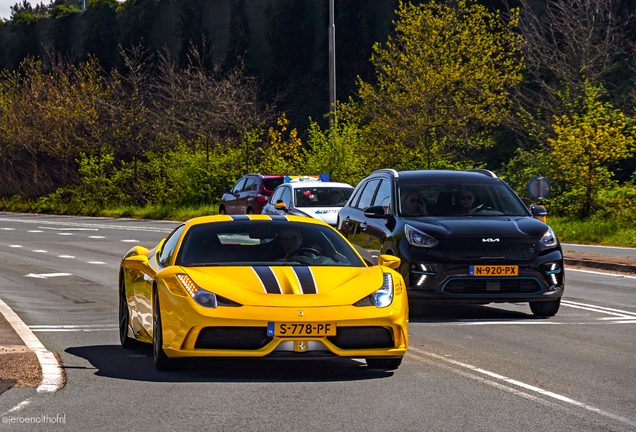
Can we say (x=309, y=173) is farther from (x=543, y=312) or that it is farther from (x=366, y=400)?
(x=366, y=400)

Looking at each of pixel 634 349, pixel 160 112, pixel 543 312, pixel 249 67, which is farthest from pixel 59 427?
pixel 249 67

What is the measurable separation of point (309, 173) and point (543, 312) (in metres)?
24.9

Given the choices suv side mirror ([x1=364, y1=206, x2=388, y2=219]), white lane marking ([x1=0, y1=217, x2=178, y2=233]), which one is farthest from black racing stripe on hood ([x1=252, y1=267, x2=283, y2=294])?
white lane marking ([x1=0, y1=217, x2=178, y2=233])

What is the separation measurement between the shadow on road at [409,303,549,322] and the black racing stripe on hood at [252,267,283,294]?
3671mm

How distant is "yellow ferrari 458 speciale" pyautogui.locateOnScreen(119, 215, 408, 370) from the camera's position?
23.3ft

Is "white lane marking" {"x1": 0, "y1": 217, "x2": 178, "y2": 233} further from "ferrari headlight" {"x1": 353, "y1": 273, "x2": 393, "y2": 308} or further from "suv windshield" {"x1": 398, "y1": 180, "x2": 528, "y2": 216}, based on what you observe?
"ferrari headlight" {"x1": 353, "y1": 273, "x2": 393, "y2": 308}

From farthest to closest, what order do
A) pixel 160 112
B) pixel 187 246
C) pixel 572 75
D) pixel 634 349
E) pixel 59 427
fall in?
1. pixel 160 112
2. pixel 572 75
3. pixel 634 349
4. pixel 187 246
5. pixel 59 427

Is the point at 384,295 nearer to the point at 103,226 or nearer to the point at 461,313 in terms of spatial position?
the point at 461,313

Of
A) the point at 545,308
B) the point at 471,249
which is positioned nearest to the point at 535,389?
the point at 471,249

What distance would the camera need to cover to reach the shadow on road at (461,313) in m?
11.2

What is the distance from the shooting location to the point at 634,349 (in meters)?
8.91

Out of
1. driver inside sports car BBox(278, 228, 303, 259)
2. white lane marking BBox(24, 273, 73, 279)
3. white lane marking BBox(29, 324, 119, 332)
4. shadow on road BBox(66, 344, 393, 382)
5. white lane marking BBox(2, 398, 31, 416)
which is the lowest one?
white lane marking BBox(24, 273, 73, 279)

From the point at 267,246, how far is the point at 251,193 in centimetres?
2121

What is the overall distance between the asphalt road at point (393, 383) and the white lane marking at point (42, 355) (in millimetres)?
114
